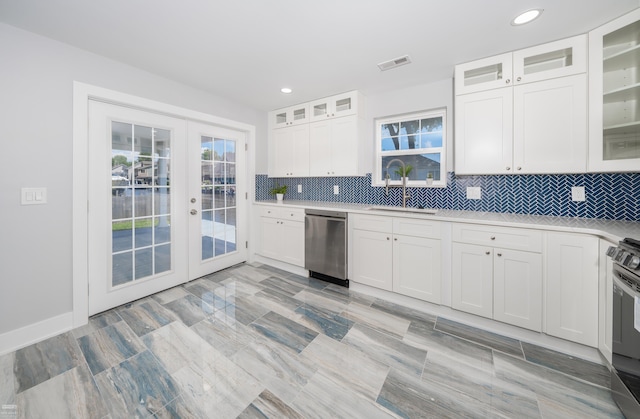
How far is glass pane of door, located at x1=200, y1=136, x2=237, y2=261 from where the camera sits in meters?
3.34

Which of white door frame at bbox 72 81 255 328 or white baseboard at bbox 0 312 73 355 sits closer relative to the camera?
white baseboard at bbox 0 312 73 355

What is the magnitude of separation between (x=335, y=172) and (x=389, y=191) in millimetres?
774

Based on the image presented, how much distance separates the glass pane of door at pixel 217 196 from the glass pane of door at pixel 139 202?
45cm

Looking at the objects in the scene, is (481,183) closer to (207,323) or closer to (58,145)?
(207,323)

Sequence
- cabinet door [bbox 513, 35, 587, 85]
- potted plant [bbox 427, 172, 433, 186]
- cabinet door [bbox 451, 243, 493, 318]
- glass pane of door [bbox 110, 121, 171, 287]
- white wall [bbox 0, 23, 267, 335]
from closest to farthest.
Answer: white wall [bbox 0, 23, 267, 335]
cabinet door [bbox 513, 35, 587, 85]
cabinet door [bbox 451, 243, 493, 318]
glass pane of door [bbox 110, 121, 171, 287]
potted plant [bbox 427, 172, 433, 186]

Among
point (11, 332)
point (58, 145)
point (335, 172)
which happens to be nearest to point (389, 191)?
point (335, 172)

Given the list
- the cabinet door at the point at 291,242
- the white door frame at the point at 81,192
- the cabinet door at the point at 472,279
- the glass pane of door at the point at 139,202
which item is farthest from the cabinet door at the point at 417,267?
the white door frame at the point at 81,192

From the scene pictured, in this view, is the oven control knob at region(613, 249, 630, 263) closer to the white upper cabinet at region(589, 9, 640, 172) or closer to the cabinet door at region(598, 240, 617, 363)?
the cabinet door at region(598, 240, 617, 363)

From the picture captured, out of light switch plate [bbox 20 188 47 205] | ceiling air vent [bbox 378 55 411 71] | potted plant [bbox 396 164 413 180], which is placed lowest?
light switch plate [bbox 20 188 47 205]

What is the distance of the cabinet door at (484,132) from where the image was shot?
7.51 ft

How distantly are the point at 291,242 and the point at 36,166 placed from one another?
100 inches

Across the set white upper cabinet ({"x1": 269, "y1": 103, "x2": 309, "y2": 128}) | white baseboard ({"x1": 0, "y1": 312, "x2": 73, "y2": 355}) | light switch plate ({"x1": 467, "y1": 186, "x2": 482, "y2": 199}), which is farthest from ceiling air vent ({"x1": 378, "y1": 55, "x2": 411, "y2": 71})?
white baseboard ({"x1": 0, "y1": 312, "x2": 73, "y2": 355})

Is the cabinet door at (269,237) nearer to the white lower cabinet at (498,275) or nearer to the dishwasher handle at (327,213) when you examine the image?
the dishwasher handle at (327,213)

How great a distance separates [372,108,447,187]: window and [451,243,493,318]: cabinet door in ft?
3.27
